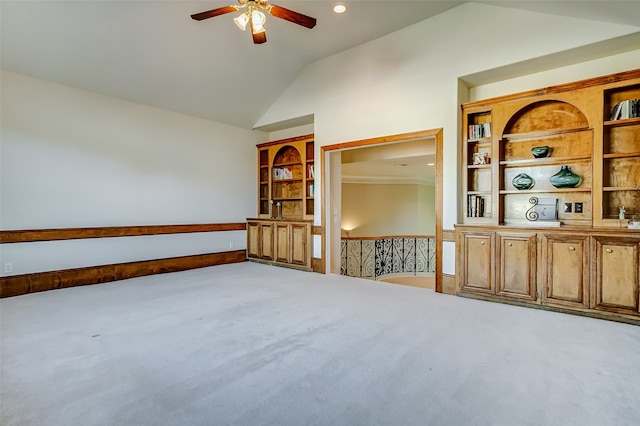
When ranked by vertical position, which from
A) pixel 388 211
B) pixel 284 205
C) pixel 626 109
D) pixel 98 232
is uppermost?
pixel 626 109

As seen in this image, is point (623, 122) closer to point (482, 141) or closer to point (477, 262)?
point (482, 141)

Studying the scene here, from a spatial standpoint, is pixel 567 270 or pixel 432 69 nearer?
pixel 567 270

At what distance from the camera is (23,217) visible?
4160 mm

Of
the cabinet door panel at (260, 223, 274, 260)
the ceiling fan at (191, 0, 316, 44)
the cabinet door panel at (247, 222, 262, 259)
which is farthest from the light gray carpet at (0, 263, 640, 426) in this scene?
the ceiling fan at (191, 0, 316, 44)

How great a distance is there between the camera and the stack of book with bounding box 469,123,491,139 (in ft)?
13.6

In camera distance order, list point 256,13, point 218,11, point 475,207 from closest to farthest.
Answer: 1. point 256,13
2. point 218,11
3. point 475,207

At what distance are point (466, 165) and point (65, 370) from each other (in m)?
4.50

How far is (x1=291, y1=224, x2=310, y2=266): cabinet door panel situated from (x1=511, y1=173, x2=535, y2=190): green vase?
3244 millimetres

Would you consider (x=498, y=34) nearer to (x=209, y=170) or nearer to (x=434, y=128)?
(x=434, y=128)

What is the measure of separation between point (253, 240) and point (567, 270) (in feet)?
16.8

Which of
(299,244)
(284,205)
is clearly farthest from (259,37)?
(284,205)

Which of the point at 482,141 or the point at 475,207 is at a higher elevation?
the point at 482,141

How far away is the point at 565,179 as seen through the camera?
3662mm

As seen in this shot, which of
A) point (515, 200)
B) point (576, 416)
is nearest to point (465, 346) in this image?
point (576, 416)
